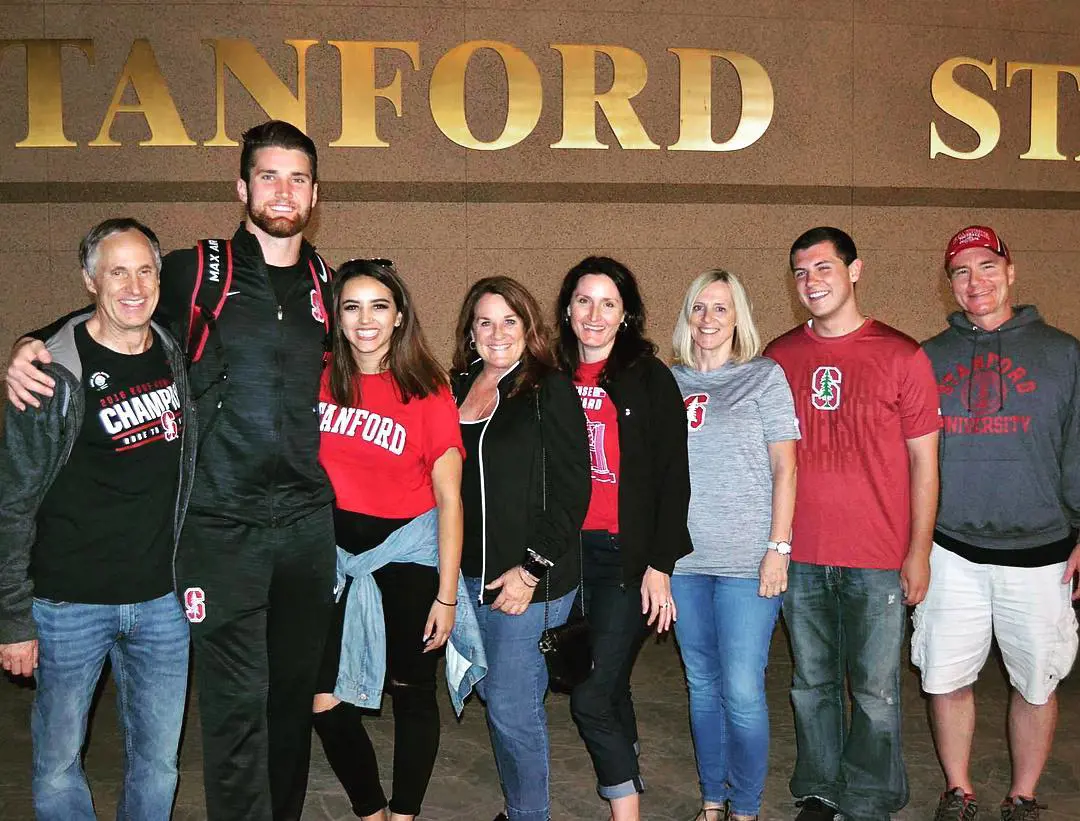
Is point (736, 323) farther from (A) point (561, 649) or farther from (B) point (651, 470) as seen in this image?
(A) point (561, 649)

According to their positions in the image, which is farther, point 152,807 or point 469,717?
point 469,717

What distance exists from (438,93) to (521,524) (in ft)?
15.7

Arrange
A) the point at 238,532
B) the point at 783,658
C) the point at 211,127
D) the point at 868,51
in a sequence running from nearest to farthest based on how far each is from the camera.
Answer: the point at 238,532 → the point at 783,658 → the point at 211,127 → the point at 868,51

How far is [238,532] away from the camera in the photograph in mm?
2893

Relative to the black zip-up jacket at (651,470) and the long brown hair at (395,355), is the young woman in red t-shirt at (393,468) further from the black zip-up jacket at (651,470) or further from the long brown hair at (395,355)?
the black zip-up jacket at (651,470)

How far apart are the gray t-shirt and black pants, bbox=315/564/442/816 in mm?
946

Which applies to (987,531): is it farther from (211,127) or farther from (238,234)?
(211,127)

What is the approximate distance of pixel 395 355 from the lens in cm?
312

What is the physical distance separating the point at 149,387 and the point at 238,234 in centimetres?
59

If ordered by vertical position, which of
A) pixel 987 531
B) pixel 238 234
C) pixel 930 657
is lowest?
pixel 930 657

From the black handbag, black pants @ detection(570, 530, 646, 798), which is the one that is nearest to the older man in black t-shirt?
the black handbag

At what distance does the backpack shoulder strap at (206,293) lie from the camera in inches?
114

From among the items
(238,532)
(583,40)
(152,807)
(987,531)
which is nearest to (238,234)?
(238,532)

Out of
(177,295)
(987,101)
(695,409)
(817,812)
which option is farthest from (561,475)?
(987,101)
